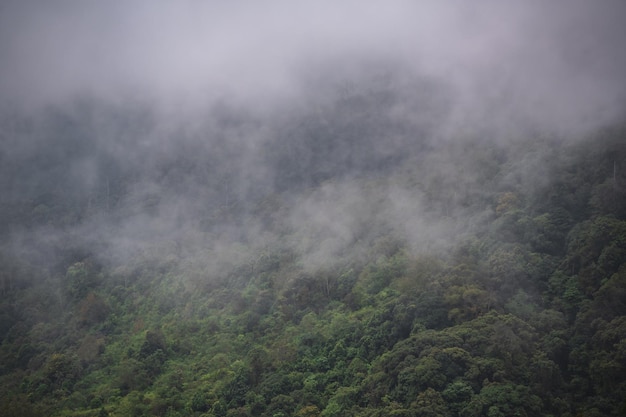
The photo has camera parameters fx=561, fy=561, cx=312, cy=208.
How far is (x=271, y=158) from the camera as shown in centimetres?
8000

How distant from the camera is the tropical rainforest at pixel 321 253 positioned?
127 feet

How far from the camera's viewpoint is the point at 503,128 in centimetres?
6550

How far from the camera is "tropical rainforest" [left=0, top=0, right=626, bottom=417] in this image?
3884cm

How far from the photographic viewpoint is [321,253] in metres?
59.3

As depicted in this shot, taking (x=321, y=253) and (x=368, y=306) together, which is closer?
(x=368, y=306)

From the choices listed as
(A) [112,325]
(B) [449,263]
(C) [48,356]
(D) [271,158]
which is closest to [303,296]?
(B) [449,263]

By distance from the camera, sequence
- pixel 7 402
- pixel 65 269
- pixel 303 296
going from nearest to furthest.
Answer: pixel 7 402 < pixel 303 296 < pixel 65 269

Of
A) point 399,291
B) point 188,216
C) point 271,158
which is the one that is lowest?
point 399,291

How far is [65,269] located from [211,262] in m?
20.8

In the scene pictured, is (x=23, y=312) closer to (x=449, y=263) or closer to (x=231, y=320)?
(x=231, y=320)

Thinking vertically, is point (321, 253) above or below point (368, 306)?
above

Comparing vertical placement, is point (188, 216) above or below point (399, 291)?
above

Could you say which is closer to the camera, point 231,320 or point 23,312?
point 231,320

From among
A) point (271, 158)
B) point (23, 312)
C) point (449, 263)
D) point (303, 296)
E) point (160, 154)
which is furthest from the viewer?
point (160, 154)
